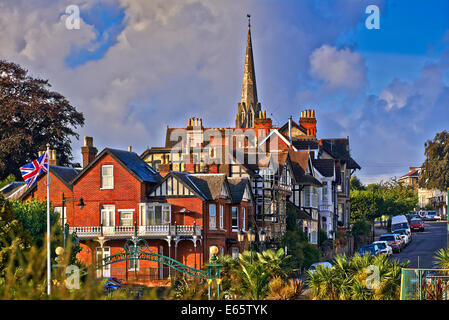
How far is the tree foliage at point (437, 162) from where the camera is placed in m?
133

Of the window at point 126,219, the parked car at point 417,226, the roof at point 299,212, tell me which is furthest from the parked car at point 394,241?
the parked car at point 417,226

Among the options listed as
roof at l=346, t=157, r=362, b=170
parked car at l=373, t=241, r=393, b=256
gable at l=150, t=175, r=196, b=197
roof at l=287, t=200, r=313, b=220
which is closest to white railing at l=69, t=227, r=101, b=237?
gable at l=150, t=175, r=196, b=197

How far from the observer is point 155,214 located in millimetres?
53531

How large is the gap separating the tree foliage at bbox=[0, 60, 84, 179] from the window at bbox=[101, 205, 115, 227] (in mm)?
15627

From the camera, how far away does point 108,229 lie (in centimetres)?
5219

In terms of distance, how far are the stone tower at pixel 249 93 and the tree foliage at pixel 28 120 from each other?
86688 mm

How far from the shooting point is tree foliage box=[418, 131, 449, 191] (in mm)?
133375

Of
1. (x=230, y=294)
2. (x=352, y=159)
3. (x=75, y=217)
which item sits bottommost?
(x=230, y=294)

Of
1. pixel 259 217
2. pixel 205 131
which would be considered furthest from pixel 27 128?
pixel 205 131

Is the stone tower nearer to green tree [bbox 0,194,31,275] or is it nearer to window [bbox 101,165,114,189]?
window [bbox 101,165,114,189]

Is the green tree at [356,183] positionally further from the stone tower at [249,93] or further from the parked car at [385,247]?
the parked car at [385,247]

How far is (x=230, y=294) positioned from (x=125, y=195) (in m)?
24.5
